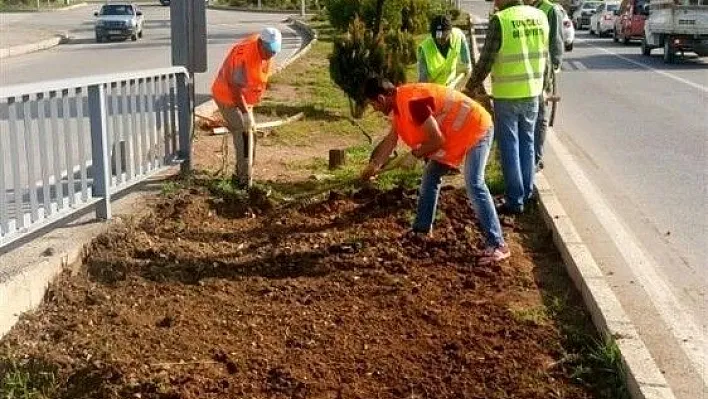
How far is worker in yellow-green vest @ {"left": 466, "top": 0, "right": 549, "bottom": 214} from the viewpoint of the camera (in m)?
6.86

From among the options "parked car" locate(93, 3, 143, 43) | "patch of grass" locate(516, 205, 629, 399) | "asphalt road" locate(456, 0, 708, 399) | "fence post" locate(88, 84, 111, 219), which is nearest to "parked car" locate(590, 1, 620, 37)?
"parked car" locate(93, 3, 143, 43)

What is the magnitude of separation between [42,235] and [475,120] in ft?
8.86

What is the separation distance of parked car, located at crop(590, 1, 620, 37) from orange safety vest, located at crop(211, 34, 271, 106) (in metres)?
30.5

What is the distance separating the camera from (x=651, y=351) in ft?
14.7

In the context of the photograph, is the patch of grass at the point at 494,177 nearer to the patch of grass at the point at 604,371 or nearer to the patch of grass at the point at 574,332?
the patch of grass at the point at 574,332

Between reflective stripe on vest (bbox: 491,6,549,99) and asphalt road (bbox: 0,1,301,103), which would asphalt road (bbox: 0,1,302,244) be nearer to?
asphalt road (bbox: 0,1,301,103)

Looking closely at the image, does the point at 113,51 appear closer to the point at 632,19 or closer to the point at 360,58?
the point at 632,19

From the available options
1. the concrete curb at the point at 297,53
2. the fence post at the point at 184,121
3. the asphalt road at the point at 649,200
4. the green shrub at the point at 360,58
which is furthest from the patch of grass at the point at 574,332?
the concrete curb at the point at 297,53

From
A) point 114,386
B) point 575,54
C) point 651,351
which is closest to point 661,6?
point 575,54

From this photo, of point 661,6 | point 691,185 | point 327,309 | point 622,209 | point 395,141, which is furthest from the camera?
point 661,6

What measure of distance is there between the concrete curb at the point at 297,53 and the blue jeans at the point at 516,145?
16.3ft

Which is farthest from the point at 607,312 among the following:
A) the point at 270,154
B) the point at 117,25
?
the point at 117,25

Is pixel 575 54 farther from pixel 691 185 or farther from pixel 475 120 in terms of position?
pixel 475 120

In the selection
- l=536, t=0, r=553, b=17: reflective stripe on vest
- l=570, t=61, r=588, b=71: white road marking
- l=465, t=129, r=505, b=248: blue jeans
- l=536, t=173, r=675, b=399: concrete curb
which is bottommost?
l=570, t=61, r=588, b=71: white road marking
